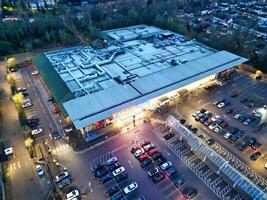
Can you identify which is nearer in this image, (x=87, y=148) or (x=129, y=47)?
(x=87, y=148)

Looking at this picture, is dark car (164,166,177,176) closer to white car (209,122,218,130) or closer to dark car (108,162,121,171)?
dark car (108,162,121,171)

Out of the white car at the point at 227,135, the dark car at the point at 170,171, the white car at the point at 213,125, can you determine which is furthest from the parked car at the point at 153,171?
the white car at the point at 227,135

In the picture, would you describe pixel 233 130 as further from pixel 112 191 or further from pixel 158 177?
pixel 112 191

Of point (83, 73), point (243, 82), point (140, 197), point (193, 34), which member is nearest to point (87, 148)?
point (140, 197)

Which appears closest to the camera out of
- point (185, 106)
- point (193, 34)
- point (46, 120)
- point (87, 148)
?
point (87, 148)

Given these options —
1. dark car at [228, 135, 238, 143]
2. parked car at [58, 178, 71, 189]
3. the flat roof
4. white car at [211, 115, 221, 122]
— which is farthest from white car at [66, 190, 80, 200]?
white car at [211, 115, 221, 122]

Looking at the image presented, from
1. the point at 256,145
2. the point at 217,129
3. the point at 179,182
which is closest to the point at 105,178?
the point at 179,182

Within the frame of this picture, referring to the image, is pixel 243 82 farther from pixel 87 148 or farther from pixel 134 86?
pixel 87 148
